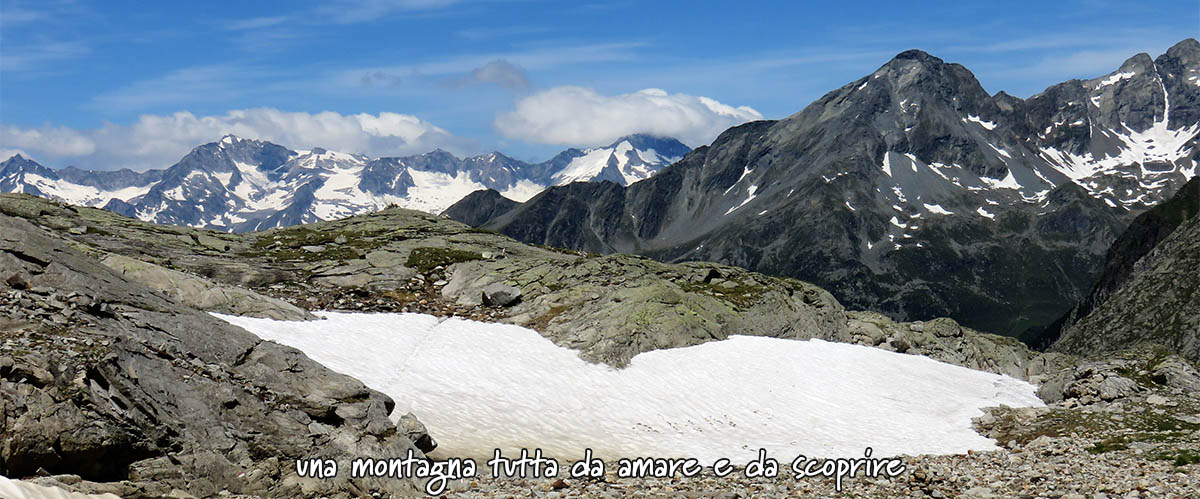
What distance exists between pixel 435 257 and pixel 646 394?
29966mm

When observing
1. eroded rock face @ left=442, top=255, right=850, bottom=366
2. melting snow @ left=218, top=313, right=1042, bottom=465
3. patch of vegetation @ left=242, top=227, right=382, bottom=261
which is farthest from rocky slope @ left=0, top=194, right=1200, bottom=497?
melting snow @ left=218, top=313, right=1042, bottom=465

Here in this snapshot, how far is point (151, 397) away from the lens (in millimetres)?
22812

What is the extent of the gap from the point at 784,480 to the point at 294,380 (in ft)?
58.4

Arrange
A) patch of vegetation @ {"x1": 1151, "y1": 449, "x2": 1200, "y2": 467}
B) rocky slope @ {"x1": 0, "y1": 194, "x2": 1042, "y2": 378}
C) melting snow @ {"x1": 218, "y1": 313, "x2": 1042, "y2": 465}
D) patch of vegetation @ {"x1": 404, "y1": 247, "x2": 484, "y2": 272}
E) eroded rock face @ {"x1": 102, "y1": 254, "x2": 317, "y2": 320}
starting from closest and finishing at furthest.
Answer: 1. patch of vegetation @ {"x1": 1151, "y1": 449, "x2": 1200, "y2": 467}
2. melting snow @ {"x1": 218, "y1": 313, "x2": 1042, "y2": 465}
3. eroded rock face @ {"x1": 102, "y1": 254, "x2": 317, "y2": 320}
4. rocky slope @ {"x1": 0, "y1": 194, "x2": 1042, "y2": 378}
5. patch of vegetation @ {"x1": 404, "y1": 247, "x2": 484, "y2": 272}

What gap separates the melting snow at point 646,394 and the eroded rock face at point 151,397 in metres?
4.89

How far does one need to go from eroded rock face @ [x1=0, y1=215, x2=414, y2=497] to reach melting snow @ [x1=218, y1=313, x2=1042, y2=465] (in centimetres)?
489

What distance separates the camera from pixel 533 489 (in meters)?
24.3

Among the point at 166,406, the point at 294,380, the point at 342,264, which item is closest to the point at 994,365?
the point at 342,264

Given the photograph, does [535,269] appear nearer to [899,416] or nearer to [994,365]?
[899,416]

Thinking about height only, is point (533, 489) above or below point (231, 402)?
below

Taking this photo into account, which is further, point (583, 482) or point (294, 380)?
point (294, 380)

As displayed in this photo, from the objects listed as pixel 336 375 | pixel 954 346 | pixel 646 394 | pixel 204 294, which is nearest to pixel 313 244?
pixel 204 294

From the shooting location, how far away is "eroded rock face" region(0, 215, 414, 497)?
19672 mm

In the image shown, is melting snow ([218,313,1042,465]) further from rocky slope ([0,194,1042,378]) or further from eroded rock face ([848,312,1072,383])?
eroded rock face ([848,312,1072,383])
